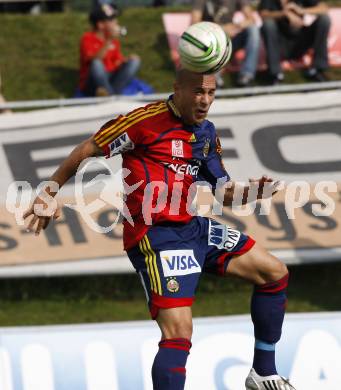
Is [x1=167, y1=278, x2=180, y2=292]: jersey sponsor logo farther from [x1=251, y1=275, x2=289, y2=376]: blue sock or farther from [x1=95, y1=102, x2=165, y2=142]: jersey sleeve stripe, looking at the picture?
[x1=95, y1=102, x2=165, y2=142]: jersey sleeve stripe

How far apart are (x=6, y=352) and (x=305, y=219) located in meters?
3.24

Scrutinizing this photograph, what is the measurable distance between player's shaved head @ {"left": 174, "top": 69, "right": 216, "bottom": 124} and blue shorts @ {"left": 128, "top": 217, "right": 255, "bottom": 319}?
698 mm

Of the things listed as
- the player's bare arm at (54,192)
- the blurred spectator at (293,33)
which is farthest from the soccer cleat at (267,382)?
A: the blurred spectator at (293,33)

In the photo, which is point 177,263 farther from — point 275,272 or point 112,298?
point 112,298

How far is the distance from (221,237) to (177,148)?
0.64 metres

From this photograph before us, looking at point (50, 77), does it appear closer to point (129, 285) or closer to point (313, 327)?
point (129, 285)

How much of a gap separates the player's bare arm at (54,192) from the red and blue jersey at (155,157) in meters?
0.08

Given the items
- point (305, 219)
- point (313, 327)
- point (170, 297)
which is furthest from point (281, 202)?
point (170, 297)

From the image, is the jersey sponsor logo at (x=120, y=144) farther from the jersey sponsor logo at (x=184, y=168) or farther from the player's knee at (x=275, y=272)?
the player's knee at (x=275, y=272)

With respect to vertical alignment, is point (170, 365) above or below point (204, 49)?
below

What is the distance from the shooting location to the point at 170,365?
566 centimetres

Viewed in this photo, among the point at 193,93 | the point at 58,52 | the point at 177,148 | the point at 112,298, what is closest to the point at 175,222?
the point at 177,148

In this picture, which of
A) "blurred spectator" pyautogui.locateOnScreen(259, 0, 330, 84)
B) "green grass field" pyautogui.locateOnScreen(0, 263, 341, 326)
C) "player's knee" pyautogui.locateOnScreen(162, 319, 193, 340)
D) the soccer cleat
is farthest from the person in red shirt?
"player's knee" pyautogui.locateOnScreen(162, 319, 193, 340)

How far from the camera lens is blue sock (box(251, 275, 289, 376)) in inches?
248
